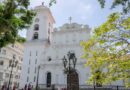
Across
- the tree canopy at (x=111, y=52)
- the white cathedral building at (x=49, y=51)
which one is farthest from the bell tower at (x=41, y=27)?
the tree canopy at (x=111, y=52)

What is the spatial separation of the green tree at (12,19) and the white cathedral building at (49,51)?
2959cm

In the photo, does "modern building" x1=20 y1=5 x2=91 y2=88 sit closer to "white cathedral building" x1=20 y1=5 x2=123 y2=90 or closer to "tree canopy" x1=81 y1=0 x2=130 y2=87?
"white cathedral building" x1=20 y1=5 x2=123 y2=90

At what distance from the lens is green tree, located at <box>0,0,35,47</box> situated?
8.26 metres

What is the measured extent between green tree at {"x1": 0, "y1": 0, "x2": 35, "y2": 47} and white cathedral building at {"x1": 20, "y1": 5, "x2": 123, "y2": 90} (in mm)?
29587

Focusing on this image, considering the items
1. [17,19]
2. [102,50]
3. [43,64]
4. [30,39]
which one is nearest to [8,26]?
[17,19]

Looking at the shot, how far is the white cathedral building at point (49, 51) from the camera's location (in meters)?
40.3

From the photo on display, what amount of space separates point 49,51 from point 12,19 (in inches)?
1344

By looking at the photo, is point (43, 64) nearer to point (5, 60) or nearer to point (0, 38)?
point (5, 60)

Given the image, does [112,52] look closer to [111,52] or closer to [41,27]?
[111,52]

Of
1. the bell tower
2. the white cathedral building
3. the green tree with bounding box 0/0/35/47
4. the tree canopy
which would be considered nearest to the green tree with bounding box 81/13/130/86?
the tree canopy

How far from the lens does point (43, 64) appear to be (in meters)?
41.3

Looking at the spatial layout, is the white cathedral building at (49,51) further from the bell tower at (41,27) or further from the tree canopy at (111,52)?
the tree canopy at (111,52)

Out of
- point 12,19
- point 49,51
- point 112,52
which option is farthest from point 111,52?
point 49,51

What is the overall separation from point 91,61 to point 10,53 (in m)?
42.7
